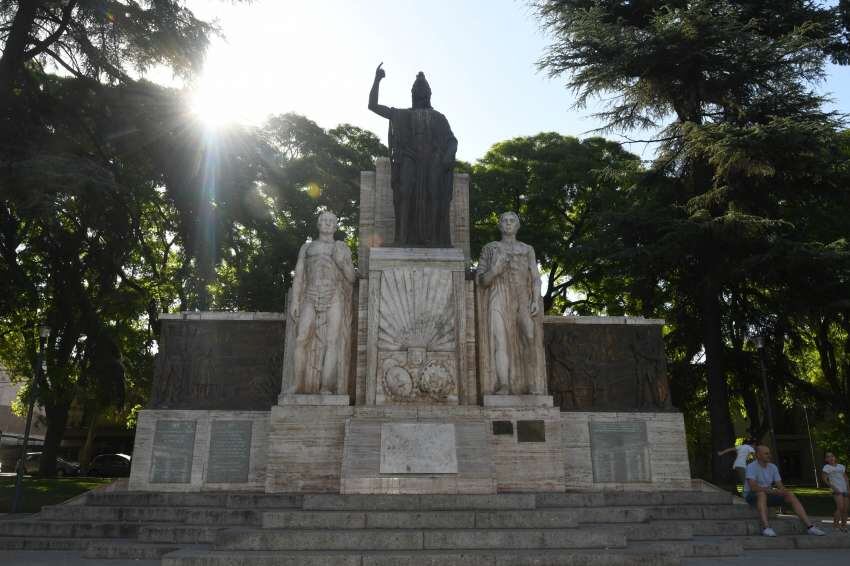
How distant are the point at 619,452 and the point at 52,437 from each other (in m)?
23.3

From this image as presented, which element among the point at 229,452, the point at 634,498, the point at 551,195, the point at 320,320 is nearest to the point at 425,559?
the point at 634,498

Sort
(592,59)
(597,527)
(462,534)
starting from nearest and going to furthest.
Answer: (462,534) < (597,527) < (592,59)

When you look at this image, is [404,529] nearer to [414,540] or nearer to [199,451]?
[414,540]

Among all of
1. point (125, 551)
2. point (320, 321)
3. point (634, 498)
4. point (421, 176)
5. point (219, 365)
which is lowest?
point (125, 551)

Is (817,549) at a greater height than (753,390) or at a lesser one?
lesser

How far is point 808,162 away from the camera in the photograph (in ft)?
55.8

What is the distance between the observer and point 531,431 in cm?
978

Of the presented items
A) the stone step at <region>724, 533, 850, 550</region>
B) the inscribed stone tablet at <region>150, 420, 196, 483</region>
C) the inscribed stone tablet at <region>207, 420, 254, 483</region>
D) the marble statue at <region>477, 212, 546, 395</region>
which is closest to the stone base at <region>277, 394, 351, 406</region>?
the inscribed stone tablet at <region>207, 420, 254, 483</region>

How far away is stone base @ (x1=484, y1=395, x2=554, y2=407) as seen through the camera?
9.91 metres

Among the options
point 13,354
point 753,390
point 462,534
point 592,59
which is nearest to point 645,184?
point 592,59

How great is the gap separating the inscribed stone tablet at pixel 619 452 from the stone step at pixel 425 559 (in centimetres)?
427

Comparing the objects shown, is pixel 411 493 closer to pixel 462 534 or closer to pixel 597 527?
pixel 462 534

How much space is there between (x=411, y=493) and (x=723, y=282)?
12.5 m

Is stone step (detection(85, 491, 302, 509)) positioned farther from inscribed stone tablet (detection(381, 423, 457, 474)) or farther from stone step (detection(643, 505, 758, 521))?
stone step (detection(643, 505, 758, 521))
